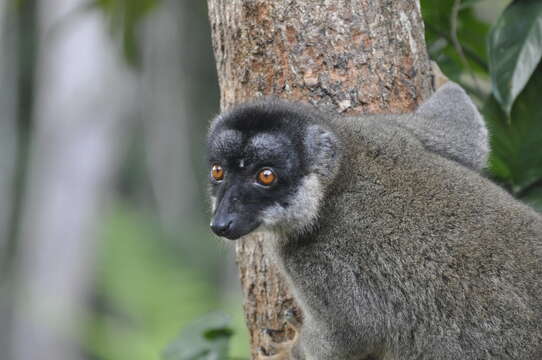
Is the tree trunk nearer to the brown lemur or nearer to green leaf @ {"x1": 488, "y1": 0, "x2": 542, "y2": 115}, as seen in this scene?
the brown lemur

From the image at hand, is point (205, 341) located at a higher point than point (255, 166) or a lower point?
lower

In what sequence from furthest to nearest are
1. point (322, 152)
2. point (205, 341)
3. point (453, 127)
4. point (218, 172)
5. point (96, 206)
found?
point (96, 206), point (205, 341), point (453, 127), point (218, 172), point (322, 152)

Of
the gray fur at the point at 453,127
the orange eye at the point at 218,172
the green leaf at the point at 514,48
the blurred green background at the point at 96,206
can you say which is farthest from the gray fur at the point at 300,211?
the blurred green background at the point at 96,206

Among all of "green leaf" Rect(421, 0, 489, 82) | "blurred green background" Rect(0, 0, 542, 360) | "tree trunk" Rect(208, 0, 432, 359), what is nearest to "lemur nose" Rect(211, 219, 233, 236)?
"tree trunk" Rect(208, 0, 432, 359)

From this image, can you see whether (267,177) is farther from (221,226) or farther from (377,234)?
(377,234)

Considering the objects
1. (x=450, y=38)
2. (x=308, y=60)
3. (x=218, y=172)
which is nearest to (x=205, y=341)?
(x=218, y=172)

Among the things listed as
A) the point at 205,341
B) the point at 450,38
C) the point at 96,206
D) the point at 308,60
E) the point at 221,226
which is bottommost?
the point at 96,206

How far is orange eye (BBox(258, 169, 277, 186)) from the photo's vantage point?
444 cm

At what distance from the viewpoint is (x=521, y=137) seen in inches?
223

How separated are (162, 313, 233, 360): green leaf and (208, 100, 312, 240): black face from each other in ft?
5.02

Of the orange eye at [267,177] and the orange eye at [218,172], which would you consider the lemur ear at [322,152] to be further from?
the orange eye at [218,172]

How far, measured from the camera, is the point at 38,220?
14.2 metres

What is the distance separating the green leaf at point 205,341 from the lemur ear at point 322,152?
5.82ft

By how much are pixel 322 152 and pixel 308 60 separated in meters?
0.61
